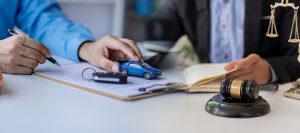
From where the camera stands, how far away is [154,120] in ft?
2.58

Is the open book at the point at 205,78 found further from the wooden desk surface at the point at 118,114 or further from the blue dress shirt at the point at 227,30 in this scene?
the blue dress shirt at the point at 227,30

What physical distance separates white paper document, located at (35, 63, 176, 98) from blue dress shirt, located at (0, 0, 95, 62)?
172 mm

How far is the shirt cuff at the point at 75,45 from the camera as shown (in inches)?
51.3

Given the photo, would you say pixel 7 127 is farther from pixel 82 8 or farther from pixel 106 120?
pixel 82 8

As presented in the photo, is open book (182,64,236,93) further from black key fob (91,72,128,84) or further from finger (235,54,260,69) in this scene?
black key fob (91,72,128,84)

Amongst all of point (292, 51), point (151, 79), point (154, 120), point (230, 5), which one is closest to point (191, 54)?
point (230, 5)

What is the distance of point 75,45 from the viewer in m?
1.32

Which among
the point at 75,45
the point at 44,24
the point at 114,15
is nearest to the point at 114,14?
the point at 114,15

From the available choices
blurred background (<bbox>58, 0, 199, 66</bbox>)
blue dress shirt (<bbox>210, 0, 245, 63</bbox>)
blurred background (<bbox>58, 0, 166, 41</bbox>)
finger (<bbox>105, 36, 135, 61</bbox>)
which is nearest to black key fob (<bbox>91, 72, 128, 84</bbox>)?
finger (<bbox>105, 36, 135, 61</bbox>)

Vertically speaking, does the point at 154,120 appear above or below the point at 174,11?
below

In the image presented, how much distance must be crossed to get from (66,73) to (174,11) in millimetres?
778

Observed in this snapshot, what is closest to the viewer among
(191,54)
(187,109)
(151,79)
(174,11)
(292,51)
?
(187,109)

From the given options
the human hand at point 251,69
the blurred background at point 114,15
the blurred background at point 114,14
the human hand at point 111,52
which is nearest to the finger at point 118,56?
the human hand at point 111,52

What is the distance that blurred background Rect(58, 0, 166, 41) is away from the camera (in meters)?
3.19
